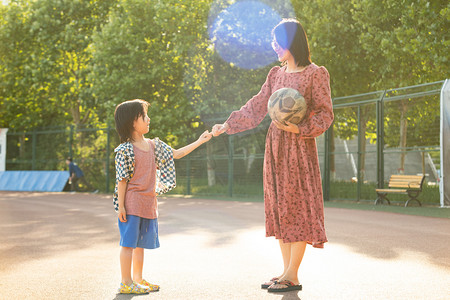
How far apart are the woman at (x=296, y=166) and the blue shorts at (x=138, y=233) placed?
941mm

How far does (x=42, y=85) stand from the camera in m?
30.8

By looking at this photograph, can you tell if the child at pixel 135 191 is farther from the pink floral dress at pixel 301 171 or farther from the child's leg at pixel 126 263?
the pink floral dress at pixel 301 171

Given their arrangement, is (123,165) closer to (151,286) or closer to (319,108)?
(151,286)

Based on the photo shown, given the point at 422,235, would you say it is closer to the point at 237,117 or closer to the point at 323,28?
the point at 237,117

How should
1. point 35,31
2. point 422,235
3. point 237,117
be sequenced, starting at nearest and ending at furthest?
1. point 237,117
2. point 422,235
3. point 35,31

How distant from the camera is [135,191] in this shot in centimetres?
461

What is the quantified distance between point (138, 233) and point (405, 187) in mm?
12730

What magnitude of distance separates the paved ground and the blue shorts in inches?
15.8

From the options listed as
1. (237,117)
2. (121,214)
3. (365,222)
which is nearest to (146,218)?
(121,214)

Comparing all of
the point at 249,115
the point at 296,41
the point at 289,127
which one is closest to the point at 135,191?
the point at 249,115

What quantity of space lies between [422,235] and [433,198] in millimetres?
6968

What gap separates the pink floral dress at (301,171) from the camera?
4617 mm

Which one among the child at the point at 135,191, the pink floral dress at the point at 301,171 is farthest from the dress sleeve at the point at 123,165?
the pink floral dress at the point at 301,171

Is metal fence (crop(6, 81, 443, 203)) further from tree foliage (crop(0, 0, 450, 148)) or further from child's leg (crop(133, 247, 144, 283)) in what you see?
child's leg (crop(133, 247, 144, 283))
